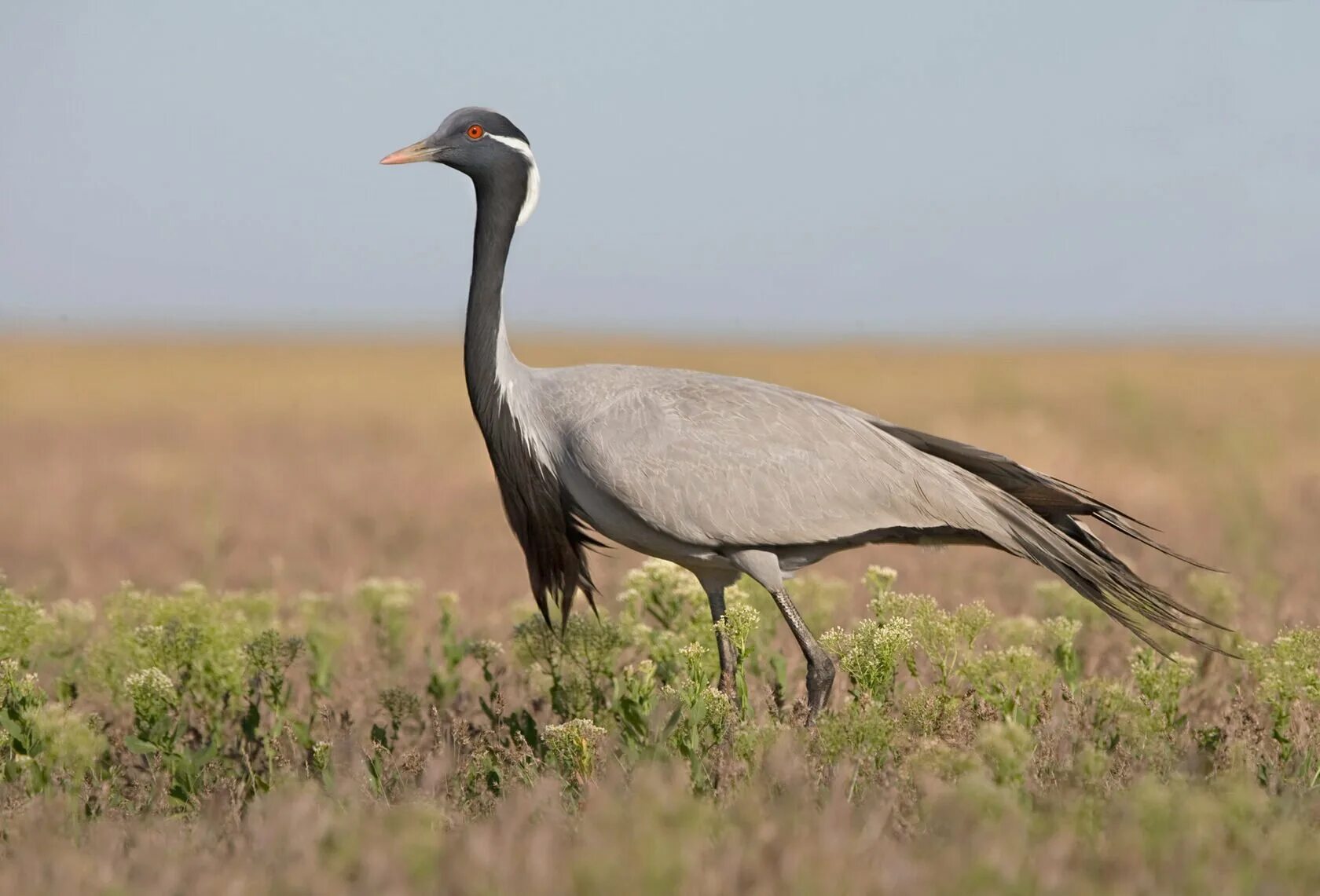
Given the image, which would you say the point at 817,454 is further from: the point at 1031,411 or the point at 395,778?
the point at 1031,411

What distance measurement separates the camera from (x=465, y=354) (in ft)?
19.8

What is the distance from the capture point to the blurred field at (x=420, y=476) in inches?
401

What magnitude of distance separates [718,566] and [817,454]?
0.58 m

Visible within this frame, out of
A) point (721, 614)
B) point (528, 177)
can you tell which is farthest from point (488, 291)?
point (721, 614)

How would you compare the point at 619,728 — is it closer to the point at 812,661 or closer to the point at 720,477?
the point at 812,661

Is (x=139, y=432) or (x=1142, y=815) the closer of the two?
(x=1142, y=815)

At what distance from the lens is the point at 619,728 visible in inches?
217

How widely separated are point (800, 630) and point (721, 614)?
0.48 m

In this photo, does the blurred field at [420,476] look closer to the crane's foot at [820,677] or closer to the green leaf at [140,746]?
the green leaf at [140,746]

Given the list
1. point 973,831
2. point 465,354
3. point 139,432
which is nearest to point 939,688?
point 973,831

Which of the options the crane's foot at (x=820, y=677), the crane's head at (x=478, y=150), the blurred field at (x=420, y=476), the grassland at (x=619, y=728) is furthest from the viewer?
the blurred field at (x=420, y=476)

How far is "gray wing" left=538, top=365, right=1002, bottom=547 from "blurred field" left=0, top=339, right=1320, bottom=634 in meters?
1.85

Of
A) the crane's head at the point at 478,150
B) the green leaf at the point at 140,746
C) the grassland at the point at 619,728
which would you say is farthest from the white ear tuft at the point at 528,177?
the green leaf at the point at 140,746

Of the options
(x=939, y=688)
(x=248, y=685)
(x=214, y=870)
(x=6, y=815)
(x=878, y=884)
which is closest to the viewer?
(x=878, y=884)
